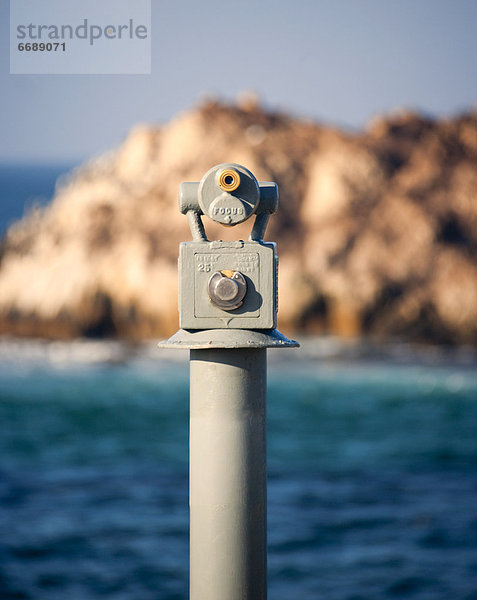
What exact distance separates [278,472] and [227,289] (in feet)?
34.9

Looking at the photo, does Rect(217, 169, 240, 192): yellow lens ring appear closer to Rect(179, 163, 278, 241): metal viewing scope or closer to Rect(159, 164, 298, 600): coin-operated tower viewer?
Rect(179, 163, 278, 241): metal viewing scope

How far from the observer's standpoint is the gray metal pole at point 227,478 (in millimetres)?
2592

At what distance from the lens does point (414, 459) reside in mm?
14297

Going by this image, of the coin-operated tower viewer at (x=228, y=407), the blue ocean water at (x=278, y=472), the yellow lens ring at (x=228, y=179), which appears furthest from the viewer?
the blue ocean water at (x=278, y=472)

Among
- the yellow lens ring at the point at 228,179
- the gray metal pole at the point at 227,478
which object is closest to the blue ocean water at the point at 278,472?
the gray metal pole at the point at 227,478

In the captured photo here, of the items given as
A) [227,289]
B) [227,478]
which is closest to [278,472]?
[227,478]

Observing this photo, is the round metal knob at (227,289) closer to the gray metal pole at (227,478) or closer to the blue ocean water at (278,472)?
the gray metal pole at (227,478)

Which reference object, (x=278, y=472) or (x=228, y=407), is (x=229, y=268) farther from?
(x=278, y=472)

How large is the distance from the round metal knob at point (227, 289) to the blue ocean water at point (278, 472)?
5587 millimetres

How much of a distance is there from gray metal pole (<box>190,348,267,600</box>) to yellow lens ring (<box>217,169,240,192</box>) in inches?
18.3

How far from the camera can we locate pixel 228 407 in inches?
103

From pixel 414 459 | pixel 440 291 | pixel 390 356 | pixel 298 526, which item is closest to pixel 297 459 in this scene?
pixel 414 459

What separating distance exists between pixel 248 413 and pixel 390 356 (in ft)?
69.5

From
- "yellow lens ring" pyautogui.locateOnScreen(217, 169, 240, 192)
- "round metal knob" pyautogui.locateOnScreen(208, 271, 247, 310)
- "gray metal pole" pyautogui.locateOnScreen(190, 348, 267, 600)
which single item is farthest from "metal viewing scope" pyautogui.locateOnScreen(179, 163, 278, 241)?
"gray metal pole" pyautogui.locateOnScreen(190, 348, 267, 600)
